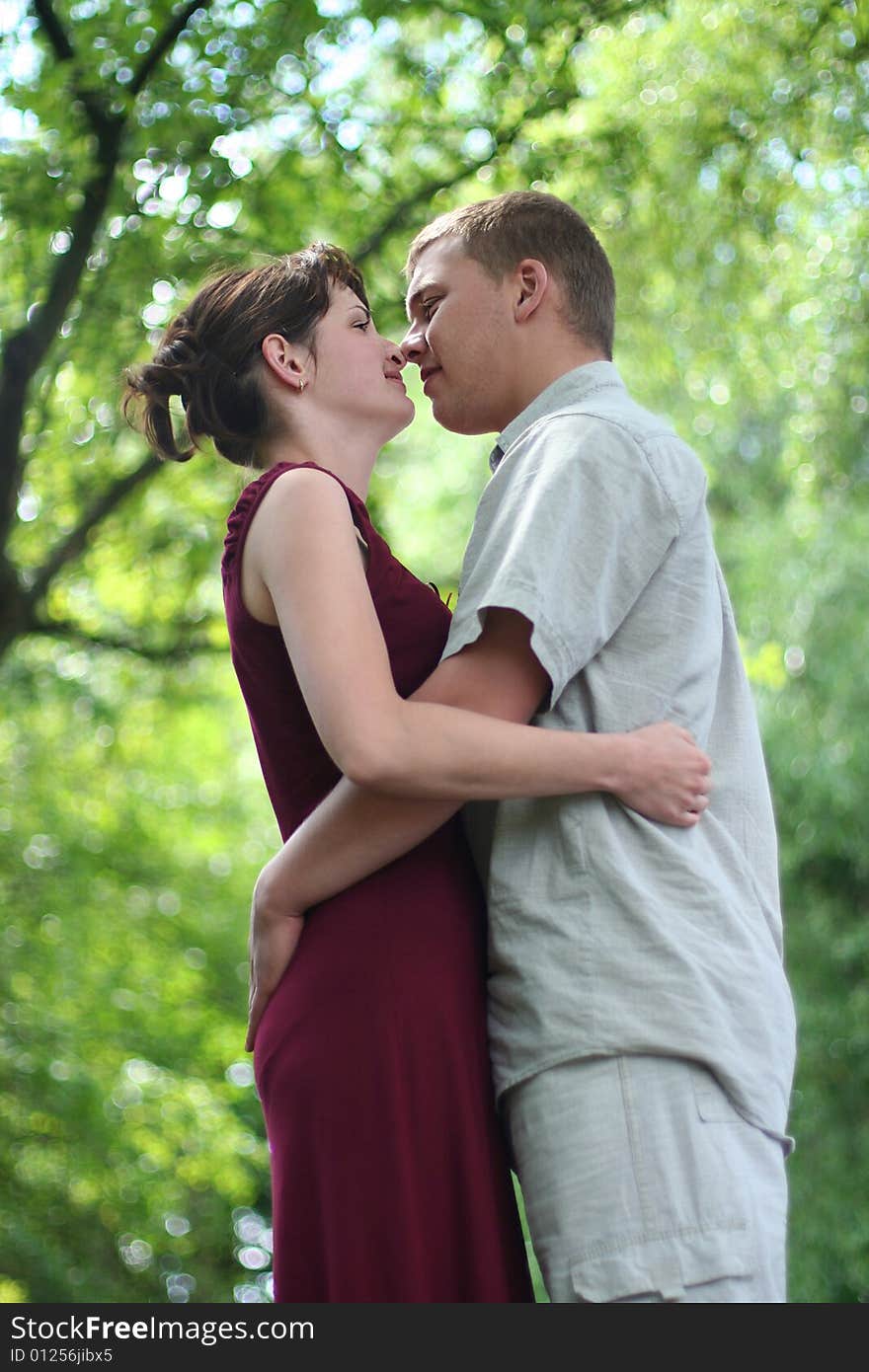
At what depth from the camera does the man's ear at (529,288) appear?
2205mm

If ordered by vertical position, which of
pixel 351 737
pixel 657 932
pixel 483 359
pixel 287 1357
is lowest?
pixel 287 1357

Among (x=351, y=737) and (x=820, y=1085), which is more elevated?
(x=351, y=737)

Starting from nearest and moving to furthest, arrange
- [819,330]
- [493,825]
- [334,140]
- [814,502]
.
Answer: [493,825], [334,140], [819,330], [814,502]

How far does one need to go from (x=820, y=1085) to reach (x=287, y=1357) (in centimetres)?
811

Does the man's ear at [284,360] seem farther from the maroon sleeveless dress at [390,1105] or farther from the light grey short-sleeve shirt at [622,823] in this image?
the maroon sleeveless dress at [390,1105]

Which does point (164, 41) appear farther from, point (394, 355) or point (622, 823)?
point (622, 823)

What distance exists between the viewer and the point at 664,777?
181 cm

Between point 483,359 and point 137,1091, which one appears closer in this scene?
point 483,359

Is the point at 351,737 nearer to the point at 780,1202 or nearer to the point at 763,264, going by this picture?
the point at 780,1202

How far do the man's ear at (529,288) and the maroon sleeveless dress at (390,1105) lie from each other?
0.82m

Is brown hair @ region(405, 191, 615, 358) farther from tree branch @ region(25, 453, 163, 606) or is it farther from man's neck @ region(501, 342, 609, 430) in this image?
tree branch @ region(25, 453, 163, 606)

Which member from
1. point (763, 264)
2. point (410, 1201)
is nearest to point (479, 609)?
point (410, 1201)

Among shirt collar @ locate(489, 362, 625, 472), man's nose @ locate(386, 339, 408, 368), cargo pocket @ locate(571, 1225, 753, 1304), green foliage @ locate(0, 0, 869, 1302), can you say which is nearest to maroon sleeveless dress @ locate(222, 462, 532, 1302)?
cargo pocket @ locate(571, 1225, 753, 1304)

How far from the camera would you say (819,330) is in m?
7.57
